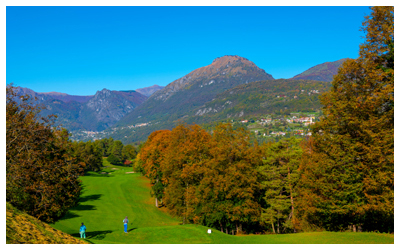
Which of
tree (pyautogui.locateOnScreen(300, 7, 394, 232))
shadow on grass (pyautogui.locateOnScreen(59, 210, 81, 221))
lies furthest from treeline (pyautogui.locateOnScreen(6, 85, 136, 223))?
tree (pyautogui.locateOnScreen(300, 7, 394, 232))

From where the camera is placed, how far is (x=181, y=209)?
37969 millimetres

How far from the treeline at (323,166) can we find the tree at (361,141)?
7 cm

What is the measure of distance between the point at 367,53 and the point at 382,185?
1059cm

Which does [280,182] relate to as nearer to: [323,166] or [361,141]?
[323,166]

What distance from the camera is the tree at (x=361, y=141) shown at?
18.6m

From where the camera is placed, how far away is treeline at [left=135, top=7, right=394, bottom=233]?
19.1 metres

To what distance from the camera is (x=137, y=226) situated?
3819 centimetres

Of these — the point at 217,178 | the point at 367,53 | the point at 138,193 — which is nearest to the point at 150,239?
the point at 217,178

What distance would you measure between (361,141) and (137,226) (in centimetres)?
3243

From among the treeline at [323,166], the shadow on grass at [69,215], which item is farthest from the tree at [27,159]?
the shadow on grass at [69,215]

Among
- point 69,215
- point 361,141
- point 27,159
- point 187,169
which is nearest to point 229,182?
point 187,169

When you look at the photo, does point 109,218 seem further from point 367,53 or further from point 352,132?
point 367,53

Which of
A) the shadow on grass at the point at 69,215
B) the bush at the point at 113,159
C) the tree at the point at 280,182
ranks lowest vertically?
the bush at the point at 113,159

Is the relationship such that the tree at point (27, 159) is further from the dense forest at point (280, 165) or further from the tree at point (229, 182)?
the tree at point (229, 182)
